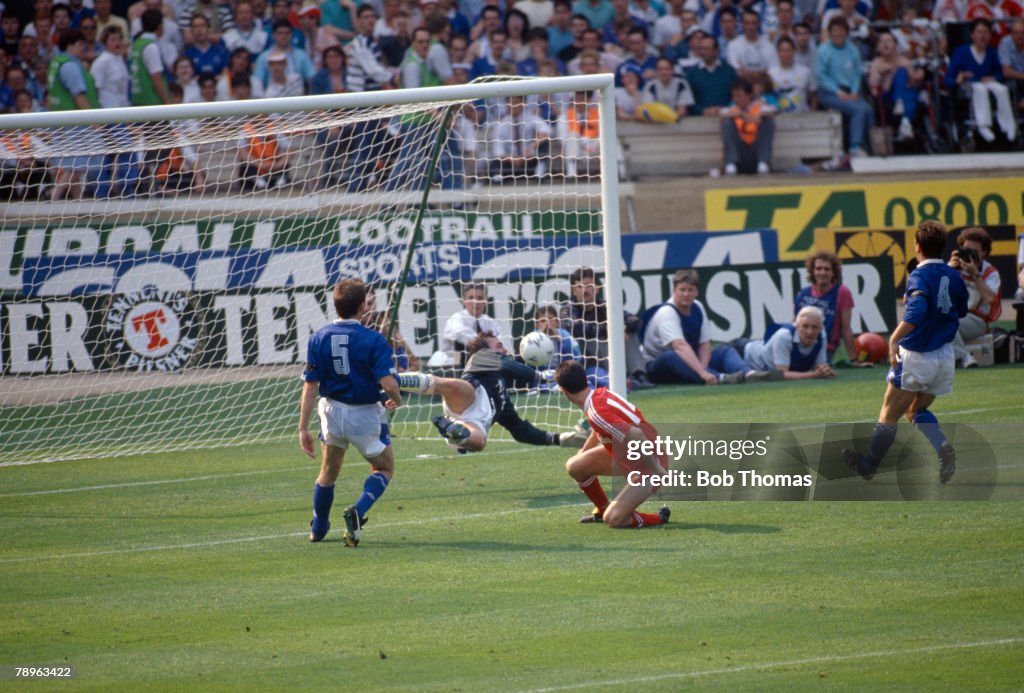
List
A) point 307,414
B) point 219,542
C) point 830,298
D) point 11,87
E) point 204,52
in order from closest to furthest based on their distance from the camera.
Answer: point 307,414 < point 219,542 < point 830,298 < point 11,87 < point 204,52

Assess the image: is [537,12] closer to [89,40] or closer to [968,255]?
[89,40]

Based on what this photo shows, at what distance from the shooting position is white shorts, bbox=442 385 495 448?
10.8m

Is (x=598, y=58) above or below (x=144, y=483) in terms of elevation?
above

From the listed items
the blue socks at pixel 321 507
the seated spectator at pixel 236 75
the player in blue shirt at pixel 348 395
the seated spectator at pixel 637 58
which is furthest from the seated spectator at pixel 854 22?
the blue socks at pixel 321 507

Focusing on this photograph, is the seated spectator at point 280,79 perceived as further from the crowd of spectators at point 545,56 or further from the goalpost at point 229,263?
the goalpost at point 229,263

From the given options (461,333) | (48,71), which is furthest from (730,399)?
(48,71)

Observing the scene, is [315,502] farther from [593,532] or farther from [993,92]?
[993,92]

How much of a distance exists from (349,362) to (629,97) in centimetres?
1471

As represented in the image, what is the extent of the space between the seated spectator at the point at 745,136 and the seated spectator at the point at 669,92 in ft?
2.08

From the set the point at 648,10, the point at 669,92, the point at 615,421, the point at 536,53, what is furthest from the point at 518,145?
the point at 615,421

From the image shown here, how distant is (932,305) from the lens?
9.57 meters

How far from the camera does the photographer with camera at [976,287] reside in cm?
1377

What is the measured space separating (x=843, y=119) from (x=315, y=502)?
16526 mm

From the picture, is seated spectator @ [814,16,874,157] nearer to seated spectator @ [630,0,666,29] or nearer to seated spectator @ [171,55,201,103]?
seated spectator @ [630,0,666,29]
